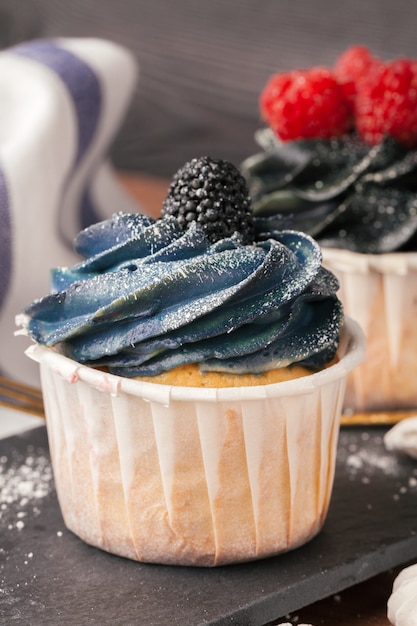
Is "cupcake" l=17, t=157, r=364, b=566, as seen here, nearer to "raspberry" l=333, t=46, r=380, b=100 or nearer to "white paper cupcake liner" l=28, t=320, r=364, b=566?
"white paper cupcake liner" l=28, t=320, r=364, b=566

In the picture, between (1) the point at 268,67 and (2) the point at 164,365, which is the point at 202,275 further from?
(1) the point at 268,67

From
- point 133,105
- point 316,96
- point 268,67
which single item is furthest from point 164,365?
point 133,105

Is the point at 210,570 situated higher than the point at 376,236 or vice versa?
the point at 376,236

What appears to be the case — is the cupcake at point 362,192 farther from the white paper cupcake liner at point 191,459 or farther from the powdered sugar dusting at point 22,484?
the powdered sugar dusting at point 22,484

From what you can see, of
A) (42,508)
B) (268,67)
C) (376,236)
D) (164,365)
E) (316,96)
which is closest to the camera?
(164,365)

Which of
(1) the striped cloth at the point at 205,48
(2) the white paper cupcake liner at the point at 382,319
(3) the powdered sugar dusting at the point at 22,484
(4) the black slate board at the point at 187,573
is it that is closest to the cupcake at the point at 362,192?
(2) the white paper cupcake liner at the point at 382,319

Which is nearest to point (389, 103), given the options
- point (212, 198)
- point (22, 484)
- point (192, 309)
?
point (212, 198)
